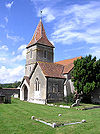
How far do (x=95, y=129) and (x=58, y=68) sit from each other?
70.6 feet

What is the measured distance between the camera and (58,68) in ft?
100

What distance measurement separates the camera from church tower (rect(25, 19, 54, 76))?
118 ft

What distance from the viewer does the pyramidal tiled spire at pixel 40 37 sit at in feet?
123

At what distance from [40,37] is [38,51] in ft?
15.2

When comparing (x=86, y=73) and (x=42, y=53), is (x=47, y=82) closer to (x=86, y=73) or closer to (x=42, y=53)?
(x=86, y=73)

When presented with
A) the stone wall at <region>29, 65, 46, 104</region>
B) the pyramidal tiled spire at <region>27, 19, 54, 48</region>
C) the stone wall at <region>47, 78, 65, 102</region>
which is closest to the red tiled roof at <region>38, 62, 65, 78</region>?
the stone wall at <region>29, 65, 46, 104</region>

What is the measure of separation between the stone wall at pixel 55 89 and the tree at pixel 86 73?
3383mm

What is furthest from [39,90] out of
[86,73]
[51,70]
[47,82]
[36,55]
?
[36,55]

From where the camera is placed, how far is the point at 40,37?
38562mm

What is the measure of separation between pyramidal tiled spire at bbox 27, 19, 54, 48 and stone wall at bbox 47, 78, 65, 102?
13558 mm

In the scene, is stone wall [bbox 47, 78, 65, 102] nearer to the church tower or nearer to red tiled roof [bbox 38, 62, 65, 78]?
red tiled roof [bbox 38, 62, 65, 78]

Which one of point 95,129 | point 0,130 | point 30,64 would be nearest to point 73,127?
point 95,129

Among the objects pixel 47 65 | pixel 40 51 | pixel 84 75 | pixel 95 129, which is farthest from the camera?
pixel 40 51

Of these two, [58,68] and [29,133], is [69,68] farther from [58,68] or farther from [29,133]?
[29,133]
